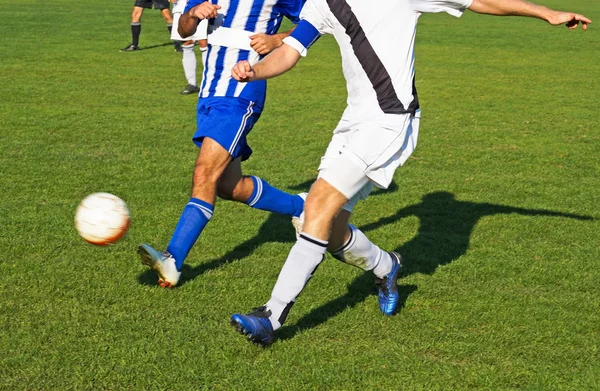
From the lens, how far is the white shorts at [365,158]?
14.3 ft

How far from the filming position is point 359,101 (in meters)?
4.54

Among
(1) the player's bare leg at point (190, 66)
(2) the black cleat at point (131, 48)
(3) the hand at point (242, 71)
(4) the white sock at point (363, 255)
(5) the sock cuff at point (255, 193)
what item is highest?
(3) the hand at point (242, 71)

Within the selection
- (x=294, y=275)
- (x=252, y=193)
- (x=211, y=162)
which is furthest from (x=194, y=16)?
(x=294, y=275)

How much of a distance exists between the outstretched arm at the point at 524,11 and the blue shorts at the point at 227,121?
172cm

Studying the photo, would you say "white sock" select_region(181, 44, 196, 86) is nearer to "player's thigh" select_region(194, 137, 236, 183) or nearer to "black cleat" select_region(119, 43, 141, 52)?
"black cleat" select_region(119, 43, 141, 52)

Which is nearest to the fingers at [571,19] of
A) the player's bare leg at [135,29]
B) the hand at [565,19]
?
the hand at [565,19]

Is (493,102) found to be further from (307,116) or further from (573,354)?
(573,354)

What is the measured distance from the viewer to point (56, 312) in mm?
4727

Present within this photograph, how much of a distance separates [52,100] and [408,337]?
810 cm

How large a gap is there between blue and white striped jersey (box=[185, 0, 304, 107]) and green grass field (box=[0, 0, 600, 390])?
110cm

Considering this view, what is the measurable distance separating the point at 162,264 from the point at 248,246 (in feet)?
3.76

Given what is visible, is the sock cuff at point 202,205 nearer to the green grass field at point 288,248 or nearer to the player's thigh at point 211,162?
the player's thigh at point 211,162

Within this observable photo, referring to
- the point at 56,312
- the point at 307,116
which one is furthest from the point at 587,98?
the point at 56,312

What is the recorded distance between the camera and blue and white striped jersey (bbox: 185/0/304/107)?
→ 563cm
